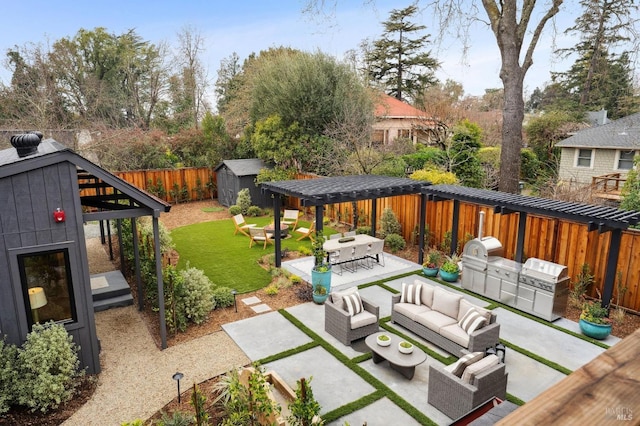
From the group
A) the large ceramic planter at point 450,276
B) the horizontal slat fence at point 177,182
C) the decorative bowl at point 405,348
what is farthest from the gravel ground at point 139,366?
the horizontal slat fence at point 177,182

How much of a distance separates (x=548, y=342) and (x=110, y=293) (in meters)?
10.5

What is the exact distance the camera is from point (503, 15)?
14.0m

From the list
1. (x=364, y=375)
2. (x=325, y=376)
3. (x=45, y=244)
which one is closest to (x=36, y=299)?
(x=45, y=244)

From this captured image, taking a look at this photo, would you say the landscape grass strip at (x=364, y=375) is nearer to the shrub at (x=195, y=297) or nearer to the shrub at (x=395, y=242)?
the shrub at (x=195, y=297)

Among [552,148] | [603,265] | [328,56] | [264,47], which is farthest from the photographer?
[264,47]

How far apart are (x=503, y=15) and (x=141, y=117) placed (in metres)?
30.9

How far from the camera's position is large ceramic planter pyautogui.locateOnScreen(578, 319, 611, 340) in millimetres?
8438

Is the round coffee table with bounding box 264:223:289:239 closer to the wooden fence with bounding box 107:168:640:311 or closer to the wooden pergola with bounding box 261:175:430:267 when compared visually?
the wooden pergola with bounding box 261:175:430:267

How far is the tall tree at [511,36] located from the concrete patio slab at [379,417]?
11.4 metres

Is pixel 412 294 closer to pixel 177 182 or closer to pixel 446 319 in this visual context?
pixel 446 319

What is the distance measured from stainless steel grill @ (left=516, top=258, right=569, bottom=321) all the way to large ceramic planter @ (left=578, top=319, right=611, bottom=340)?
2.34ft

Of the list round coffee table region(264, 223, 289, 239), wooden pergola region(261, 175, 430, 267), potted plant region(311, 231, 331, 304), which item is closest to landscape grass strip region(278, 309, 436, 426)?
potted plant region(311, 231, 331, 304)

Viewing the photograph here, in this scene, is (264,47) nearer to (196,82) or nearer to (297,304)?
(196,82)

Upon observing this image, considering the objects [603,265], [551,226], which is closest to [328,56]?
[551,226]
